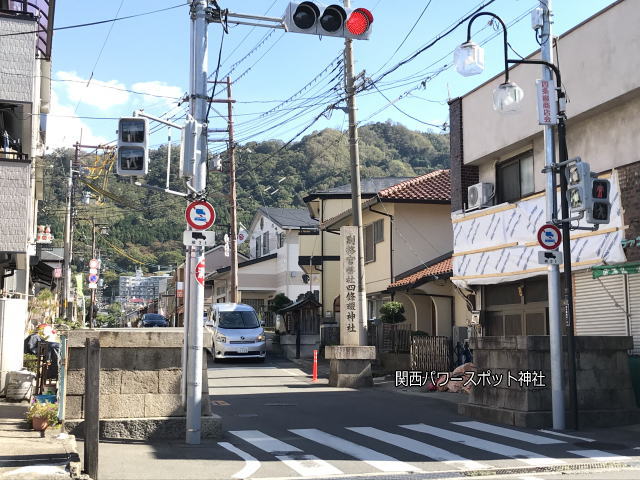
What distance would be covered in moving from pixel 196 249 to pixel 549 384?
7.06 m

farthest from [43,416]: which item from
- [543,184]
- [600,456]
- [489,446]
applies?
[543,184]

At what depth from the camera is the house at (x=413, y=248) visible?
86.0 ft

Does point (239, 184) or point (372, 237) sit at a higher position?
point (239, 184)

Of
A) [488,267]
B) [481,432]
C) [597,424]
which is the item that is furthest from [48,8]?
[597,424]

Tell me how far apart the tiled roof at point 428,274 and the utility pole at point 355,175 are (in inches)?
112

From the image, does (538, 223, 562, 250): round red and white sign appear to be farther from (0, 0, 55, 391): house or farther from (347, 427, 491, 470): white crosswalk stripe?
(0, 0, 55, 391): house

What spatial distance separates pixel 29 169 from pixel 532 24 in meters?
11.1

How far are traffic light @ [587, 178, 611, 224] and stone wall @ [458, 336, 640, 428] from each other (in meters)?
A: 2.41

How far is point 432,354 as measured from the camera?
22.0m

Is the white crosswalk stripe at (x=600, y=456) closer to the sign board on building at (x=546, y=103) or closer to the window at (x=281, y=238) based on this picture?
the sign board on building at (x=546, y=103)

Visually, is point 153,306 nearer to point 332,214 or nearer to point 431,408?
point 332,214

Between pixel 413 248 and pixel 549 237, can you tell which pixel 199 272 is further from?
pixel 413 248

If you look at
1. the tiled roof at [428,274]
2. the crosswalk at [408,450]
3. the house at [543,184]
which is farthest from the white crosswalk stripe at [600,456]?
the tiled roof at [428,274]

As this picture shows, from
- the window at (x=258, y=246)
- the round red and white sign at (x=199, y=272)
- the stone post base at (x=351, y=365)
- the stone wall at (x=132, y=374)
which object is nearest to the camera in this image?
the round red and white sign at (x=199, y=272)
